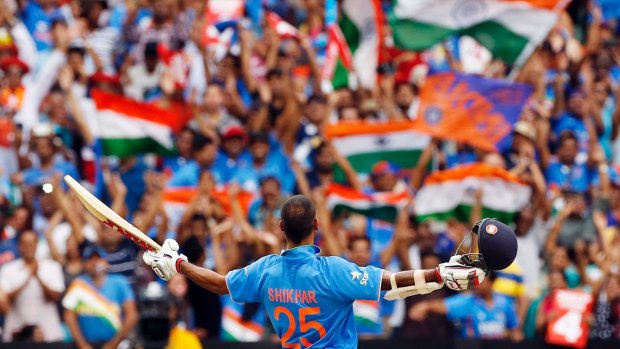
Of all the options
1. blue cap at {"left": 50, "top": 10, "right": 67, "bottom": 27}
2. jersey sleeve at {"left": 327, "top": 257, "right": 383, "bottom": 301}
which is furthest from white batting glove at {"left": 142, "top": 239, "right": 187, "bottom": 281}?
blue cap at {"left": 50, "top": 10, "right": 67, "bottom": 27}

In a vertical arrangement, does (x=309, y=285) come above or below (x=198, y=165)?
above

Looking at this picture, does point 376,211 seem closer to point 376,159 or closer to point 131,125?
point 376,159

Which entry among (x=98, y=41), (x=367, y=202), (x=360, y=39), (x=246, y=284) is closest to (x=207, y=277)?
(x=246, y=284)

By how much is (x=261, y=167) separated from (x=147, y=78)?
2267mm

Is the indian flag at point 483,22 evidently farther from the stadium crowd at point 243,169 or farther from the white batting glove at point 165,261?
the white batting glove at point 165,261

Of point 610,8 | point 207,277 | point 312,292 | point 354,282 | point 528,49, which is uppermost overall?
point 610,8

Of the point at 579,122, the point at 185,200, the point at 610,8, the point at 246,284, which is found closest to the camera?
the point at 246,284

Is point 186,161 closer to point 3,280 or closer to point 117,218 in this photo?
point 3,280

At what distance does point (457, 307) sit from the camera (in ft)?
46.9

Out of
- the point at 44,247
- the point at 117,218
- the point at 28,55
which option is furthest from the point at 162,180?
the point at 117,218

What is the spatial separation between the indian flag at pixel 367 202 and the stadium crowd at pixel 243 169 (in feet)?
0.43

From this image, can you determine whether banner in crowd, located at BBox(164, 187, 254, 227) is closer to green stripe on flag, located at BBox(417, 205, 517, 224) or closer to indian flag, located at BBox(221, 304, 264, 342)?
indian flag, located at BBox(221, 304, 264, 342)

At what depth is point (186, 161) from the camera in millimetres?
16094

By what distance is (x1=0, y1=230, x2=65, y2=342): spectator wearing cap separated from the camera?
14188 millimetres
